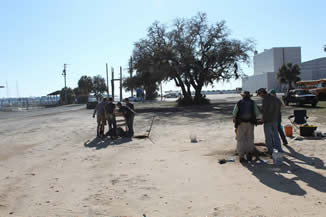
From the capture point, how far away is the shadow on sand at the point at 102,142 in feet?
37.7

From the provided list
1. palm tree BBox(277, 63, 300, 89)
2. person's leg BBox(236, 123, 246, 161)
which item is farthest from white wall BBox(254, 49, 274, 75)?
person's leg BBox(236, 123, 246, 161)

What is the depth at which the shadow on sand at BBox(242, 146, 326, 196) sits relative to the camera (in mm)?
5927

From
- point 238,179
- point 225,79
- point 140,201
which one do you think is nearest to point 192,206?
point 140,201

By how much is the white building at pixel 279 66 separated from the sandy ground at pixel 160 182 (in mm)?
87976

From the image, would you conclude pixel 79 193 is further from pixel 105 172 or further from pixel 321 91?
pixel 321 91

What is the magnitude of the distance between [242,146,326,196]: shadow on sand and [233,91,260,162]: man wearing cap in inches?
16.0

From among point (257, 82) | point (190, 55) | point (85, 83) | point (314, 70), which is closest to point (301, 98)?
point (190, 55)

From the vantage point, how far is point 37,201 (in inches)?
221

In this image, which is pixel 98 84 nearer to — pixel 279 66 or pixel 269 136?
pixel 279 66

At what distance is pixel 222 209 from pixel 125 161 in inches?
166

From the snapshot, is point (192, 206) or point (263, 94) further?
point (263, 94)

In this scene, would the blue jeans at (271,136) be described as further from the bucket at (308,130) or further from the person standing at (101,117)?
the person standing at (101,117)

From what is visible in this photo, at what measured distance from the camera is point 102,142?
12.3 m

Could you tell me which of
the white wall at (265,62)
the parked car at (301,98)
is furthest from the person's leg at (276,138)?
the white wall at (265,62)
